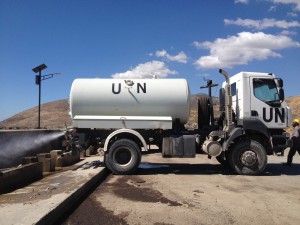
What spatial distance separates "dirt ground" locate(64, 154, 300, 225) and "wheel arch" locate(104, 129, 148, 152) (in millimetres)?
970

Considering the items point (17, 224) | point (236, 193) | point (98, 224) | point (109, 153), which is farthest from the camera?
point (109, 153)

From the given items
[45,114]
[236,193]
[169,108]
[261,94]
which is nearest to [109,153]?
[169,108]

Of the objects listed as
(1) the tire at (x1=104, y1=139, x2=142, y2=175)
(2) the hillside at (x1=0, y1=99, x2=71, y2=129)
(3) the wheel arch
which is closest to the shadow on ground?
(1) the tire at (x1=104, y1=139, x2=142, y2=175)

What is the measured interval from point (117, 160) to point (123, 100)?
1.89 meters

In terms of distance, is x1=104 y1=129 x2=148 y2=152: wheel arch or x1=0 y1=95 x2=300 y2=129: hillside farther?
x1=0 y1=95 x2=300 y2=129: hillside

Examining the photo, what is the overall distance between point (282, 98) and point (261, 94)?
633mm

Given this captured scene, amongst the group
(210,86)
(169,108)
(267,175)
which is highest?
(210,86)

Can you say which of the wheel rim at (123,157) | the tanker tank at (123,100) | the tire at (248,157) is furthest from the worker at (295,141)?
the wheel rim at (123,157)

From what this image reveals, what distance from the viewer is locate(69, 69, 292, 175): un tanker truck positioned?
11148mm

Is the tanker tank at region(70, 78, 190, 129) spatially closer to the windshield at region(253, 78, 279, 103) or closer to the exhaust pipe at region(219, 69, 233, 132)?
the exhaust pipe at region(219, 69, 233, 132)

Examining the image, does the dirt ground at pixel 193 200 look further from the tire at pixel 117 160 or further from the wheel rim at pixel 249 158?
the wheel rim at pixel 249 158

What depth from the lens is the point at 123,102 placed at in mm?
11336

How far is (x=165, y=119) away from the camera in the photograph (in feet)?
37.4

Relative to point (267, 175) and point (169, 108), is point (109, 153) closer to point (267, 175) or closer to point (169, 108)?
point (169, 108)
